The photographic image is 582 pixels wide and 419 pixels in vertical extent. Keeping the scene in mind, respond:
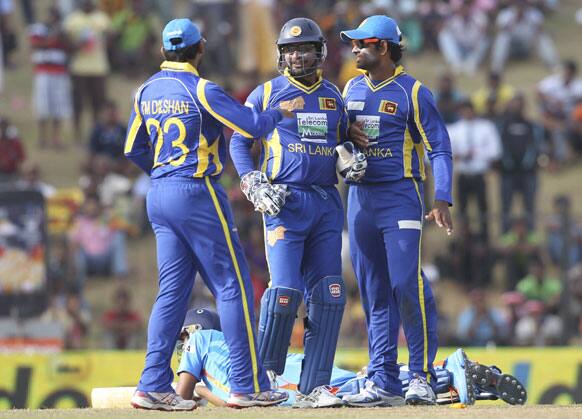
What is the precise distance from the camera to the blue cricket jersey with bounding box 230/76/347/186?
10.7 meters

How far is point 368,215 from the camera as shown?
36.1ft

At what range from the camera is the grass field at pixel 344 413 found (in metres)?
9.70

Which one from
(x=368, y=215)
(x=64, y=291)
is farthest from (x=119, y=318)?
(x=368, y=215)

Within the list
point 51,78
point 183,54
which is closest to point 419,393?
point 183,54

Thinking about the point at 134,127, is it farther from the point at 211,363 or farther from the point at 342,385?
the point at 342,385

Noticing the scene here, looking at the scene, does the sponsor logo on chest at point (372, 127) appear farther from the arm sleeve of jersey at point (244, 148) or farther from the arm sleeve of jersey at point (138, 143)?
the arm sleeve of jersey at point (138, 143)

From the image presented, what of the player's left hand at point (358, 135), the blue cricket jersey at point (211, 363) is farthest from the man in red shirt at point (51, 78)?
the player's left hand at point (358, 135)

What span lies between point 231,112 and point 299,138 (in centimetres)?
79

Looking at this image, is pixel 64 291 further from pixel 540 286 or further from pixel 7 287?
pixel 540 286

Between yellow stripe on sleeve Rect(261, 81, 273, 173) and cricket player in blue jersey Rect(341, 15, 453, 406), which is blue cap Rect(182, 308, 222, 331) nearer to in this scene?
cricket player in blue jersey Rect(341, 15, 453, 406)

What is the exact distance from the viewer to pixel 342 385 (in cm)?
1145

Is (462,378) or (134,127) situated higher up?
(134,127)

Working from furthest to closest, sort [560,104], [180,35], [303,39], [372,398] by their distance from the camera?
[560,104] < [372,398] < [303,39] < [180,35]

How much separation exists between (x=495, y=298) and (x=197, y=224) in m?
9.69
